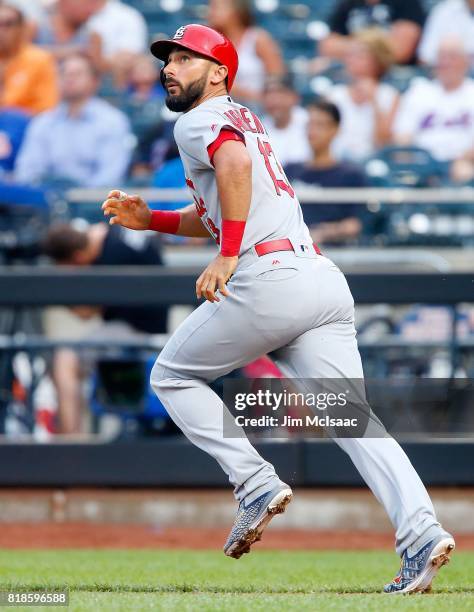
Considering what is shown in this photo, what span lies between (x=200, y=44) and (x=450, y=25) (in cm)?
722

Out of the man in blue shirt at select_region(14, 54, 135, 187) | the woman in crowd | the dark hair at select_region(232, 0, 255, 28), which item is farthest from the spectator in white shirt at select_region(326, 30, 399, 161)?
the woman in crowd

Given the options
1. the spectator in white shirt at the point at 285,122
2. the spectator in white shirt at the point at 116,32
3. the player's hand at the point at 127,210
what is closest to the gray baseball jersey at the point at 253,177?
the player's hand at the point at 127,210

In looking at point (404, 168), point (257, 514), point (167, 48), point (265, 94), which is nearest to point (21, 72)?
point (265, 94)

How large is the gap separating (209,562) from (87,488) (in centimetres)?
160

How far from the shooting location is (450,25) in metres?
10.7

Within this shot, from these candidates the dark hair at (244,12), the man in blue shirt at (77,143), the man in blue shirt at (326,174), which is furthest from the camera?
the dark hair at (244,12)

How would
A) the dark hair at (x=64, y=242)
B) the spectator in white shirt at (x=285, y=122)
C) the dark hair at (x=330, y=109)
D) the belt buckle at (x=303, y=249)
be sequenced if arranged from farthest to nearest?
1. the spectator in white shirt at (x=285, y=122)
2. the dark hair at (x=330, y=109)
3. the dark hair at (x=64, y=242)
4. the belt buckle at (x=303, y=249)

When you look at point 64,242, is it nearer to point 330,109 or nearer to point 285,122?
point 330,109

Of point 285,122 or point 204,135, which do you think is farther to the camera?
point 285,122

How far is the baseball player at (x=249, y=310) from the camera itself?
380 centimetres

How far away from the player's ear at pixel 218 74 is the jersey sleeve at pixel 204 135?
24cm

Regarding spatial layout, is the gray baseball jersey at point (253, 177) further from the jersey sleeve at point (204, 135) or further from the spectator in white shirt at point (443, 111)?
the spectator in white shirt at point (443, 111)

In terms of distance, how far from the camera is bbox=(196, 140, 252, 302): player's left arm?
3.73 metres

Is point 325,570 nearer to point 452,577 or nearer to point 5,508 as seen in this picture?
point 452,577
